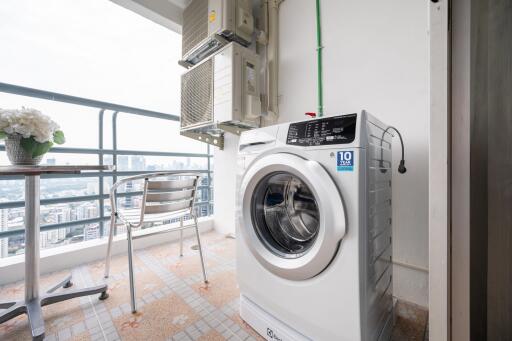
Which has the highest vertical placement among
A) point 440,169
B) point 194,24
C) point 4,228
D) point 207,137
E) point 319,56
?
point 194,24

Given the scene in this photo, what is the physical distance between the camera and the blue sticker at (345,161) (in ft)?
2.09

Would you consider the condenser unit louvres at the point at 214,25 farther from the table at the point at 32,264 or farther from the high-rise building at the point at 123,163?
the table at the point at 32,264

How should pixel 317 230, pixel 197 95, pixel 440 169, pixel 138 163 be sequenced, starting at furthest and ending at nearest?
pixel 138 163 → pixel 197 95 → pixel 317 230 → pixel 440 169

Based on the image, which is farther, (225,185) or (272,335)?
(225,185)

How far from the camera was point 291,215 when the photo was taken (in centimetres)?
100

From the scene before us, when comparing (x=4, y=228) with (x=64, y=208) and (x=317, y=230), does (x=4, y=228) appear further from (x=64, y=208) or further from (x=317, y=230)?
(x=317, y=230)

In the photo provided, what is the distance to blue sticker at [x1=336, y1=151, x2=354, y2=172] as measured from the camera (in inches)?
25.1

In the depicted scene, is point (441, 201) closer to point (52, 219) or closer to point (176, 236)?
point (176, 236)

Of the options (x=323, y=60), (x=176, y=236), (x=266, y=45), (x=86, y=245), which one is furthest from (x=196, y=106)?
(x=86, y=245)

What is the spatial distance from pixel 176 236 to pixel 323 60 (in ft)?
6.86

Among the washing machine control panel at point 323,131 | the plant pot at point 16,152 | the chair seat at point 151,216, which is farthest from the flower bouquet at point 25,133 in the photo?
the washing machine control panel at point 323,131

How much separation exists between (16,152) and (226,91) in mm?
1229

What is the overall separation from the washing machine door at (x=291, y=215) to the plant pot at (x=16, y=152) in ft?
3.66

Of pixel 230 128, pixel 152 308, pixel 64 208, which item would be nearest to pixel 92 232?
pixel 64 208
